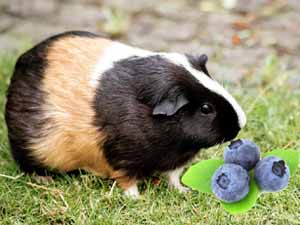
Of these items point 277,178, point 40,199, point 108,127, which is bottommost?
point 40,199

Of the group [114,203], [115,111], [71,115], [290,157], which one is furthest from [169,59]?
[290,157]

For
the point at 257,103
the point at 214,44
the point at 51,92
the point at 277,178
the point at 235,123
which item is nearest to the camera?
the point at 277,178

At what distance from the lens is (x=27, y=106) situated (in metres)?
3.47

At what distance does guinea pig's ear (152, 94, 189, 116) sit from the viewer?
314 cm

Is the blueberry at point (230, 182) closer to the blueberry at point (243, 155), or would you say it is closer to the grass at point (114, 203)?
the blueberry at point (243, 155)

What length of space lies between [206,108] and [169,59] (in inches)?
12.7

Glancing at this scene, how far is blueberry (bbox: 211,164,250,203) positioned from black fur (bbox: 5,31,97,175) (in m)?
1.20

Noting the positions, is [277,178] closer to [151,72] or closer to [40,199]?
[151,72]

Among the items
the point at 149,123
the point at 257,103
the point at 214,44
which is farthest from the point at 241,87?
the point at 149,123

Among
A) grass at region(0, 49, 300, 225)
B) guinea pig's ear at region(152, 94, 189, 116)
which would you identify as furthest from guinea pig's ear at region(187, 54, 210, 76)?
grass at region(0, 49, 300, 225)

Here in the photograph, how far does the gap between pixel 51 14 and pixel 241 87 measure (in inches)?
76.9

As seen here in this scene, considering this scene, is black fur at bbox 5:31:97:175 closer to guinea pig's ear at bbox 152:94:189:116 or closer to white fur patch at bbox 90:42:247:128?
white fur patch at bbox 90:42:247:128

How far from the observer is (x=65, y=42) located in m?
3.62

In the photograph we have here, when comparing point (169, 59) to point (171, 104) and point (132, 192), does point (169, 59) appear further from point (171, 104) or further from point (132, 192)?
point (132, 192)
